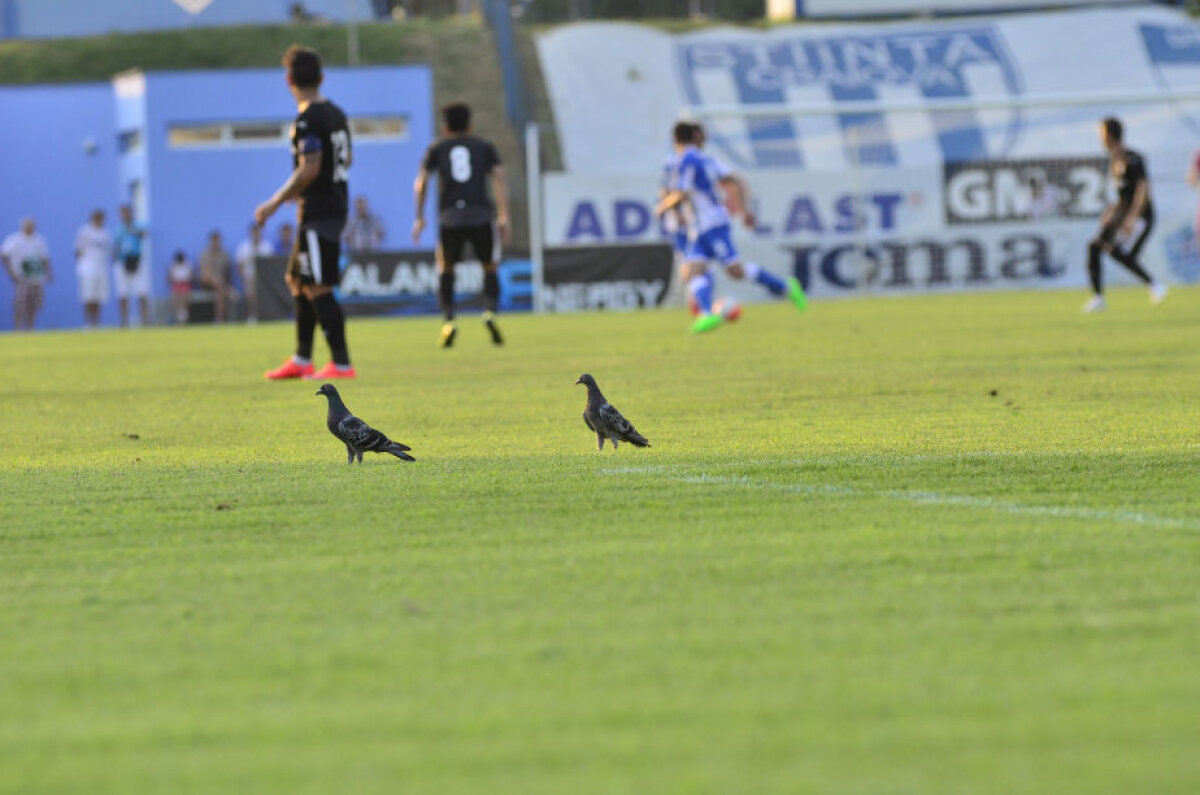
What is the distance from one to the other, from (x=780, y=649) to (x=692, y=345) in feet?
40.9

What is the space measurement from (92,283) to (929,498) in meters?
27.3

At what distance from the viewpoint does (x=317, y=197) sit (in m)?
11.9

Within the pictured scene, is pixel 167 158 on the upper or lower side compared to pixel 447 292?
upper

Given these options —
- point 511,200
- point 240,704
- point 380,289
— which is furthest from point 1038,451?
point 511,200

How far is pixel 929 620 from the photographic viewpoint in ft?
11.8

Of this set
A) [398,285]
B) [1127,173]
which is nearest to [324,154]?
[1127,173]

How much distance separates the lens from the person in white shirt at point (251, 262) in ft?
98.8

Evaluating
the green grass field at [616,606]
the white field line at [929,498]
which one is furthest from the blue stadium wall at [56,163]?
the white field line at [929,498]

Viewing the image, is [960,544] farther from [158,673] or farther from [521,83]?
[521,83]

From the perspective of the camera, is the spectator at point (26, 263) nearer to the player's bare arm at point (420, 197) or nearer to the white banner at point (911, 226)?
the white banner at point (911, 226)

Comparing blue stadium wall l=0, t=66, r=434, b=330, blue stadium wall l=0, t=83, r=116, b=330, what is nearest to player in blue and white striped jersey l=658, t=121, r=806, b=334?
blue stadium wall l=0, t=66, r=434, b=330

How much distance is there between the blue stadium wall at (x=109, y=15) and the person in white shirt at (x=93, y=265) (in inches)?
426

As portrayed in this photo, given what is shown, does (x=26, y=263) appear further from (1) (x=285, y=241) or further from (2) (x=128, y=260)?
(1) (x=285, y=241)

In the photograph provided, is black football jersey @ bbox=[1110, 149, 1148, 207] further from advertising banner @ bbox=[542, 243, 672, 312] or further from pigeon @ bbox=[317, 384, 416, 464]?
pigeon @ bbox=[317, 384, 416, 464]
